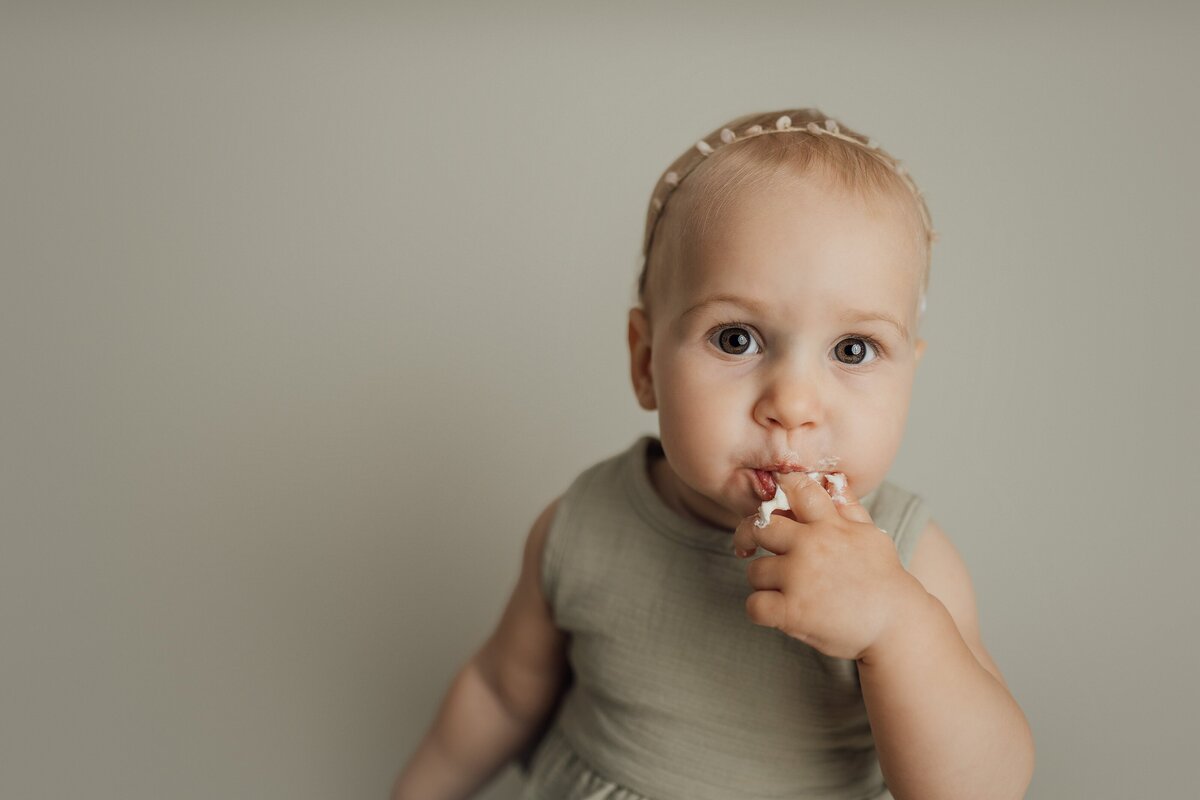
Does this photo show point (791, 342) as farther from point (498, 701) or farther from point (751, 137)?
point (498, 701)

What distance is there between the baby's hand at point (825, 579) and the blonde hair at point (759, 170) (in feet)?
0.81

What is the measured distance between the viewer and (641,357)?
1.15 metres

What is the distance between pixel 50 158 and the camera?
1.71m

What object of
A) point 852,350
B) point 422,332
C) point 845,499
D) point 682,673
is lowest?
point 682,673

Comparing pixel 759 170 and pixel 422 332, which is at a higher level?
pixel 759 170

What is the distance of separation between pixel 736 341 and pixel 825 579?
210 mm

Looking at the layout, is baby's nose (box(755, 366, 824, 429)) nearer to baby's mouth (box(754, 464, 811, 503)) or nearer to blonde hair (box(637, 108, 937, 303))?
baby's mouth (box(754, 464, 811, 503))

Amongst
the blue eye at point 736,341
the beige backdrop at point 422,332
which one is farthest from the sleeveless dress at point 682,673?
the beige backdrop at point 422,332

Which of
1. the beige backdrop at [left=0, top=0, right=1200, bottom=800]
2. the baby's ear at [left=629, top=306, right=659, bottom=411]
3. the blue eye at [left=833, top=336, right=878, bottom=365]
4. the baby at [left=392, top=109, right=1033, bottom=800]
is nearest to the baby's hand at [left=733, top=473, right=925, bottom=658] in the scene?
the baby at [left=392, top=109, right=1033, bottom=800]

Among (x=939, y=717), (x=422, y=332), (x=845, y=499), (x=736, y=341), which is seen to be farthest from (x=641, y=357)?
(x=422, y=332)

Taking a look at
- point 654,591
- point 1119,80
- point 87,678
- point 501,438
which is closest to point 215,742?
point 87,678

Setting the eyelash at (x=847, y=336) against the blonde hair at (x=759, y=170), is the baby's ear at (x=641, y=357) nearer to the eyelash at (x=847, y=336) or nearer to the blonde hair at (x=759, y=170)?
the blonde hair at (x=759, y=170)

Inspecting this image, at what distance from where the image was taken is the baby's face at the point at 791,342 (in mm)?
968

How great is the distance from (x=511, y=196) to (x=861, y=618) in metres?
0.94
